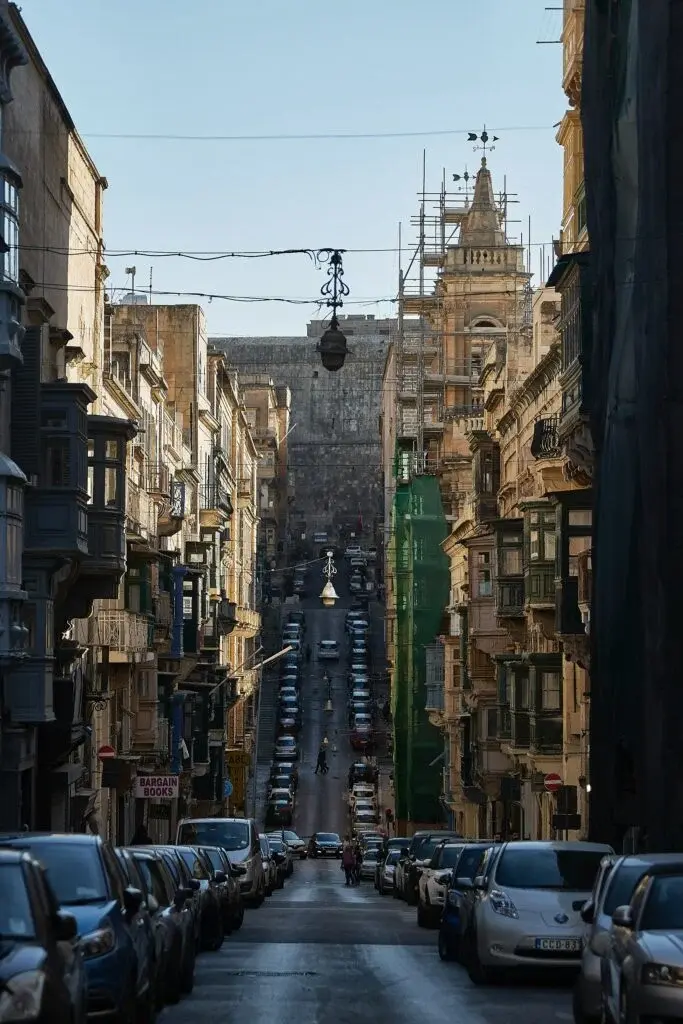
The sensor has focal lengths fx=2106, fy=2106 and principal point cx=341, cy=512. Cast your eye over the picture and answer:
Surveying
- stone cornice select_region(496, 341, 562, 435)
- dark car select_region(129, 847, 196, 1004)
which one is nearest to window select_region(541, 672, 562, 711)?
stone cornice select_region(496, 341, 562, 435)

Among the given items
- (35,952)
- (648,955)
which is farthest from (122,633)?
(35,952)

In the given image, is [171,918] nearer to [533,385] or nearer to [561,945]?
[561,945]

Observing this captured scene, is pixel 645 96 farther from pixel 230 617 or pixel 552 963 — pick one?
pixel 230 617

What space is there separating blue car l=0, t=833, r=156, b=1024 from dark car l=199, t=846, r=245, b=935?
1226 cm

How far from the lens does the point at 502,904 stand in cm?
2014

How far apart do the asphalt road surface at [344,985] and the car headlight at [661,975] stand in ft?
13.1

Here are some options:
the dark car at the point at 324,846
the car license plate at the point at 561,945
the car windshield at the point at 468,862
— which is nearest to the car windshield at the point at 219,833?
the car windshield at the point at 468,862

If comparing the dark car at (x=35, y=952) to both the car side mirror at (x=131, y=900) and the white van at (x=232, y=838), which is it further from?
the white van at (x=232, y=838)

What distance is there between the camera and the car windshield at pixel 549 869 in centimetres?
2047

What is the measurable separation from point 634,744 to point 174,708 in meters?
37.5

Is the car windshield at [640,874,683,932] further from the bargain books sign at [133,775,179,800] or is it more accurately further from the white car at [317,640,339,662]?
the white car at [317,640,339,662]

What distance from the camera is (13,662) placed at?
33.0 metres

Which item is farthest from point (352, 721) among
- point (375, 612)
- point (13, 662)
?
point (13, 662)

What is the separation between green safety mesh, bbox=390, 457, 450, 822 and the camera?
271 feet
